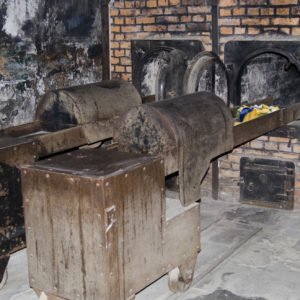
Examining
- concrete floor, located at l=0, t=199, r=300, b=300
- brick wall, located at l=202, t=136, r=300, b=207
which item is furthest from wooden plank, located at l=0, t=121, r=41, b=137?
brick wall, located at l=202, t=136, r=300, b=207

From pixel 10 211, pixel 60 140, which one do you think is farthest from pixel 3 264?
pixel 60 140

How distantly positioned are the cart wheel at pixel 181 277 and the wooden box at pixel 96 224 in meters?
0.28

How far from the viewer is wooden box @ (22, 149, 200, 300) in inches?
109

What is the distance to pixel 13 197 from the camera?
355cm

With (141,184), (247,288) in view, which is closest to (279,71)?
(247,288)

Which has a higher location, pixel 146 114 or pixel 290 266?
pixel 146 114

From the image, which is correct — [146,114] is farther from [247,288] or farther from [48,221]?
[247,288]

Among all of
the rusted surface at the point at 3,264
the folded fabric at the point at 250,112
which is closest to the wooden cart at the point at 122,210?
the rusted surface at the point at 3,264

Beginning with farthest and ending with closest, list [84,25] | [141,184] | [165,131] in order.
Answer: [84,25] → [165,131] → [141,184]

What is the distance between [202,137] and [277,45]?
68.9 inches

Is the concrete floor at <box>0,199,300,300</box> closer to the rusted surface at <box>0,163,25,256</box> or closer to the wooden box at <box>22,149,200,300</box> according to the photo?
the rusted surface at <box>0,163,25,256</box>

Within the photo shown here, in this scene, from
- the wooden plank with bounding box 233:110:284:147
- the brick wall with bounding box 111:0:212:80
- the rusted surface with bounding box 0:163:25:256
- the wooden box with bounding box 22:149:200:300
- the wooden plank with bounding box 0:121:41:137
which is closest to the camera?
the wooden box with bounding box 22:149:200:300

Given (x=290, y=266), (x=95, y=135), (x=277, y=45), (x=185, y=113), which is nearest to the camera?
(x=185, y=113)

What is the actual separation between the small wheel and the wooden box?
11.1 inches
